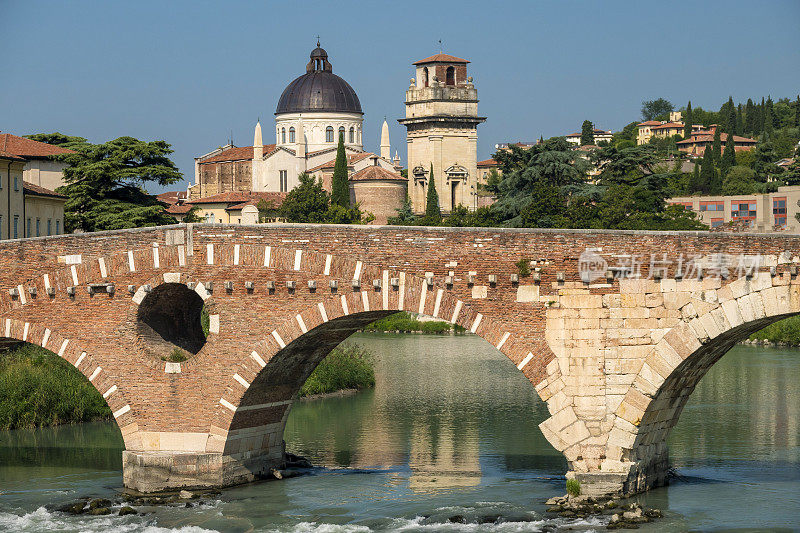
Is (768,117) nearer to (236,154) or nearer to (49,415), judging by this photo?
(236,154)

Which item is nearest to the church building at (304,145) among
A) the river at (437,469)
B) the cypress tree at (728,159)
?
the cypress tree at (728,159)

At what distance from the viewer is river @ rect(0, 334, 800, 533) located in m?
20.4

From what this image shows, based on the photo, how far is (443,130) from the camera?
312ft

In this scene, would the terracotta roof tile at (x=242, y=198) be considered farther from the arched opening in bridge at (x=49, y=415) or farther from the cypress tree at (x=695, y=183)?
the arched opening in bridge at (x=49, y=415)

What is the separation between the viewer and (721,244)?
19000 millimetres

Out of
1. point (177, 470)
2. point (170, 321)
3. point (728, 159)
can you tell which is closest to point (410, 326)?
point (170, 321)

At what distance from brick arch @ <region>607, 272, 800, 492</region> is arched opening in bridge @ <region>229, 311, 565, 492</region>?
A: 3.76m

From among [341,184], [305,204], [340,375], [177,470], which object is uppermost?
[341,184]

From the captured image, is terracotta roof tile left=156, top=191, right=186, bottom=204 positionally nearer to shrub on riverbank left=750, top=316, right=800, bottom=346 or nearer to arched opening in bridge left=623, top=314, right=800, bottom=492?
shrub on riverbank left=750, top=316, right=800, bottom=346

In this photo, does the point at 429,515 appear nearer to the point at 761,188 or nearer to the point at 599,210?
the point at 599,210

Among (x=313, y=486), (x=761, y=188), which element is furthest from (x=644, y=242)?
(x=761, y=188)

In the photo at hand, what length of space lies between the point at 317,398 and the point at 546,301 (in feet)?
52.9

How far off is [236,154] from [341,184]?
23.0 m

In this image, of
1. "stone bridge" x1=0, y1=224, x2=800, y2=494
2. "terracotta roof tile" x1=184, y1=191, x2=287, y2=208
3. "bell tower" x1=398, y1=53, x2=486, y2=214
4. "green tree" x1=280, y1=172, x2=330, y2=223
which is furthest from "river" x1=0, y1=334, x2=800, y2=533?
"bell tower" x1=398, y1=53, x2=486, y2=214
